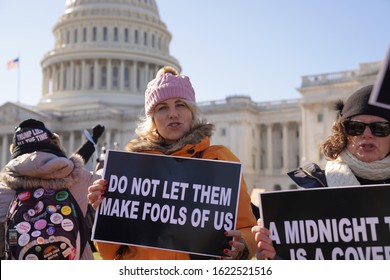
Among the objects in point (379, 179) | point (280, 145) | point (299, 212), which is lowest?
point (299, 212)

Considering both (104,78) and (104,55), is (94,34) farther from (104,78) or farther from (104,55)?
(104,78)

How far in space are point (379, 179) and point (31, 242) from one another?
3232 millimetres

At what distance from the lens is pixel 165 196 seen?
506 cm

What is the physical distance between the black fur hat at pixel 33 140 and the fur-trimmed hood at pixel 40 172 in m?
0.15

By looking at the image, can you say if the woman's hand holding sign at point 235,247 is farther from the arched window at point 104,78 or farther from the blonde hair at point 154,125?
the arched window at point 104,78

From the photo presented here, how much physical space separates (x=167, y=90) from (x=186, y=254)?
1538mm

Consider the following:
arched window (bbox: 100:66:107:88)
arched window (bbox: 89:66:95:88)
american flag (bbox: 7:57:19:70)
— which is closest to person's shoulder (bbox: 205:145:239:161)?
american flag (bbox: 7:57:19:70)

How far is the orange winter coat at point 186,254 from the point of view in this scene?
4.96 m

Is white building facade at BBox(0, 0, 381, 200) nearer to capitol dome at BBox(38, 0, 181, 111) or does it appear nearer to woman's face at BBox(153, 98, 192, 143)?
capitol dome at BBox(38, 0, 181, 111)

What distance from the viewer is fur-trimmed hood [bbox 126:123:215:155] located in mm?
5203

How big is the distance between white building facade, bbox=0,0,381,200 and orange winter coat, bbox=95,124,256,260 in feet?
191

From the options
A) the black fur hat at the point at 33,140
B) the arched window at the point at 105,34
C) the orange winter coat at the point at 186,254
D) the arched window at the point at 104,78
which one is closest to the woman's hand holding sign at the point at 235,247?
the orange winter coat at the point at 186,254
